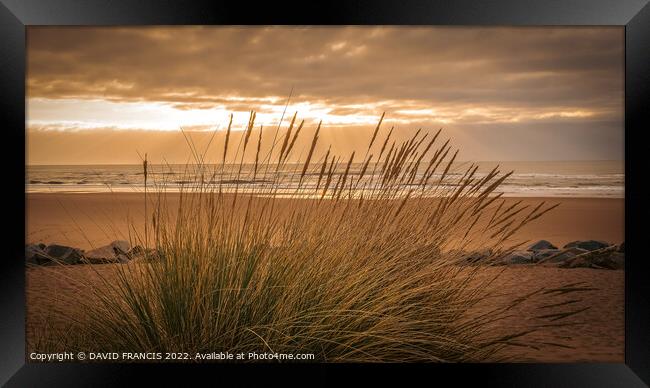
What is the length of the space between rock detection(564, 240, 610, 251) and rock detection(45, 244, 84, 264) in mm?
2330

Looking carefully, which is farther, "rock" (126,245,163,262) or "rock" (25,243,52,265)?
"rock" (25,243,52,265)

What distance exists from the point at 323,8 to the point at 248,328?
4.29 feet

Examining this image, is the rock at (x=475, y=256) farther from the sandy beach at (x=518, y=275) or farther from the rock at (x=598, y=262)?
the rock at (x=598, y=262)

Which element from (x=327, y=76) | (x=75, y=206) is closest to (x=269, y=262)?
(x=327, y=76)

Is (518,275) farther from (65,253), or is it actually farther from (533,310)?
(65,253)

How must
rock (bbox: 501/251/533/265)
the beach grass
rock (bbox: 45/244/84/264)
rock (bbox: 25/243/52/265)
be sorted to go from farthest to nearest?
1. rock (bbox: 501/251/533/265)
2. rock (bbox: 45/244/84/264)
3. rock (bbox: 25/243/52/265)
4. the beach grass

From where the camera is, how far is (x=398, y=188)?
266cm

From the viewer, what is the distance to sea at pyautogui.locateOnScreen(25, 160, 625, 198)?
248cm

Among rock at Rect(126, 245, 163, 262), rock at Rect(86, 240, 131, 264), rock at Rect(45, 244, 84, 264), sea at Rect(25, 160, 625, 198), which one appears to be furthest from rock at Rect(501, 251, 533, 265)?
rock at Rect(45, 244, 84, 264)

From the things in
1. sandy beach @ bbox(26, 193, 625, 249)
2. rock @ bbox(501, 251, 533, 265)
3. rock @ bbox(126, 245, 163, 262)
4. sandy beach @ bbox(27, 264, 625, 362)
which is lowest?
sandy beach @ bbox(27, 264, 625, 362)

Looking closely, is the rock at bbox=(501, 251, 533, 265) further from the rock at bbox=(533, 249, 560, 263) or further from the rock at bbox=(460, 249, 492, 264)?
A: the rock at bbox=(460, 249, 492, 264)

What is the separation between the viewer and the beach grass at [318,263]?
7.45ft

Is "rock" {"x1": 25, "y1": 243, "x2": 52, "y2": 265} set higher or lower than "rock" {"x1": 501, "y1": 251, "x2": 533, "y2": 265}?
higher
